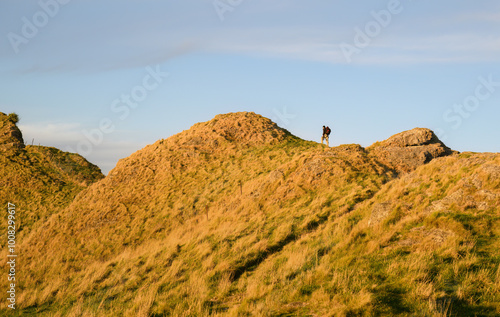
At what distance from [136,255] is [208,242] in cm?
606

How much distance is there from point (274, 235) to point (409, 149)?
52.5 feet

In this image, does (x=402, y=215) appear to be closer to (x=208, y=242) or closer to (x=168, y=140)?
(x=208, y=242)

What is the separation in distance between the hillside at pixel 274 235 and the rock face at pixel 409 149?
0.12 metres

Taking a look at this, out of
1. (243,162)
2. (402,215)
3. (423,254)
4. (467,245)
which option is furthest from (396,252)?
(243,162)

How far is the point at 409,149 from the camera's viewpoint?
29125 mm

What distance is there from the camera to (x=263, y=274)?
13.8 m

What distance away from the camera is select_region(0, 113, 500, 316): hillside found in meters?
10.6

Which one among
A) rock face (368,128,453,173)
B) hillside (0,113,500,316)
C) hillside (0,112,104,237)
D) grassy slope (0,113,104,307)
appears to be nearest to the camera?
hillside (0,113,500,316)

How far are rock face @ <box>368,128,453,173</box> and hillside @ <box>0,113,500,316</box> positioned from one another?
4.8 inches

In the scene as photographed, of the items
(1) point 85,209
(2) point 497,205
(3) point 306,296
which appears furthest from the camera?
(1) point 85,209

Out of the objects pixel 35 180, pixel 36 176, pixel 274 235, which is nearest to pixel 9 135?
pixel 36 176

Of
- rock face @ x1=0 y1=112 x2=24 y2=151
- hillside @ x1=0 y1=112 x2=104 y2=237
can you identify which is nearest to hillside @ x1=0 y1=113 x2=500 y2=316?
hillside @ x1=0 y1=112 x2=104 y2=237

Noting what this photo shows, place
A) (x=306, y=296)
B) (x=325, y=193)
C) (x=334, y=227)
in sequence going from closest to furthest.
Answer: (x=306, y=296), (x=334, y=227), (x=325, y=193)

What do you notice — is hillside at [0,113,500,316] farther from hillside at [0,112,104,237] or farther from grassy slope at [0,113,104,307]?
hillside at [0,112,104,237]
